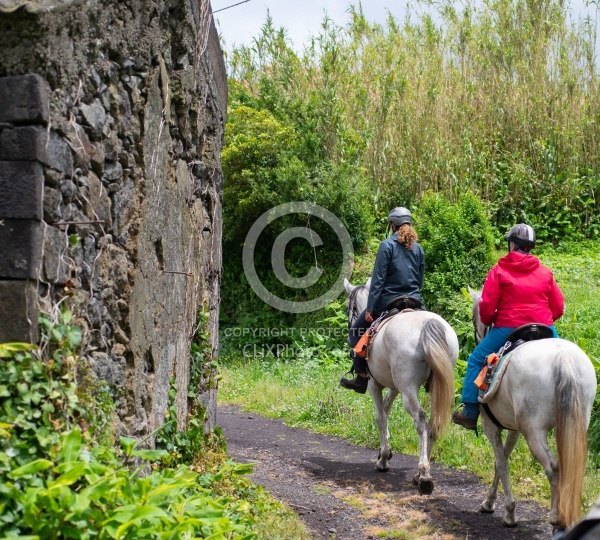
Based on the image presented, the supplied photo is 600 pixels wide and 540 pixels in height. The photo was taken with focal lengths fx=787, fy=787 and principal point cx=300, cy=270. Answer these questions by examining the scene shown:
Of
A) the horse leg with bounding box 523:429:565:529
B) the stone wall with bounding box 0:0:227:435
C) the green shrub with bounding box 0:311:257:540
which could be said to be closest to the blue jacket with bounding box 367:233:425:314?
the stone wall with bounding box 0:0:227:435

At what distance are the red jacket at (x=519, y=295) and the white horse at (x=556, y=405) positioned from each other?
1.42 feet

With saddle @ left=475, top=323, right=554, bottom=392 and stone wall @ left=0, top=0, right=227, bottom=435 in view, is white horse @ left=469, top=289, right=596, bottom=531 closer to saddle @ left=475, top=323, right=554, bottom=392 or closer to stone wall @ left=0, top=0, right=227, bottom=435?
saddle @ left=475, top=323, right=554, bottom=392

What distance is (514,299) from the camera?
6562 mm

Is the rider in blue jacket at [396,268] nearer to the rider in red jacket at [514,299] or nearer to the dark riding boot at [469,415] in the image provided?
the rider in red jacket at [514,299]

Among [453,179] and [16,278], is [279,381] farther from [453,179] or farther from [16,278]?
[16,278]

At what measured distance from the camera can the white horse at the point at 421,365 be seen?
7.39m

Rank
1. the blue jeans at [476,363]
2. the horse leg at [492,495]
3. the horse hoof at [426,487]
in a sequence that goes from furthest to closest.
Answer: the horse hoof at [426,487]
the horse leg at [492,495]
the blue jeans at [476,363]

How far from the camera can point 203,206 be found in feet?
23.5

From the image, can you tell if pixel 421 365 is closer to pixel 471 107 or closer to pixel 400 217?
pixel 400 217

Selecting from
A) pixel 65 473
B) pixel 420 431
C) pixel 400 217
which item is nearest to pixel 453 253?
A: pixel 400 217

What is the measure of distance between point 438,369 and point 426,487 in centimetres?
108

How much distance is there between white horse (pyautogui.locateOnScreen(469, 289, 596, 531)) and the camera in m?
5.64

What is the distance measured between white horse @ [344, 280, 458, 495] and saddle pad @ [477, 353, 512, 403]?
911mm

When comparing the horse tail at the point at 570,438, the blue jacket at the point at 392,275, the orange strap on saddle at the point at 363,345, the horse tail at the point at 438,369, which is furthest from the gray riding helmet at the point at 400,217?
the horse tail at the point at 570,438
